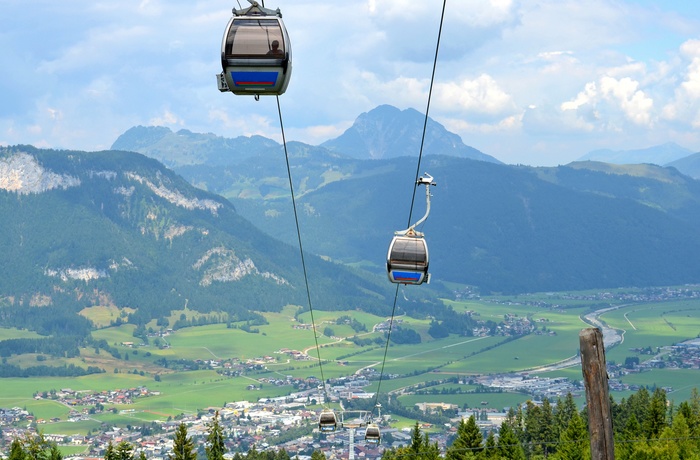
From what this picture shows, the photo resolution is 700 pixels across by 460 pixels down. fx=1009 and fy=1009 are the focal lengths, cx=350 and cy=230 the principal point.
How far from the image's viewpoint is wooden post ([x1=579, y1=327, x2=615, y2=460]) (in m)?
14.9

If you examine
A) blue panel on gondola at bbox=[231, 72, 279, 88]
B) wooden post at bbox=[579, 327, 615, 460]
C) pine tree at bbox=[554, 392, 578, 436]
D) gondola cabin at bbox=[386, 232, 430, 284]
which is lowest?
pine tree at bbox=[554, 392, 578, 436]

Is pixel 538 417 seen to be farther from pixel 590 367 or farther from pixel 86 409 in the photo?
pixel 86 409

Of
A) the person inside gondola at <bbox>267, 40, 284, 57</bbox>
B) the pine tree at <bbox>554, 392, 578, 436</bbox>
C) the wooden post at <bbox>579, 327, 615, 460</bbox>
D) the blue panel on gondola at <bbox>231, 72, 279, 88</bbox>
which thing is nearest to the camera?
the person inside gondola at <bbox>267, 40, 284, 57</bbox>

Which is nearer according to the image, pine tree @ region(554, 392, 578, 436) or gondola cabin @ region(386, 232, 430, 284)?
gondola cabin @ region(386, 232, 430, 284)

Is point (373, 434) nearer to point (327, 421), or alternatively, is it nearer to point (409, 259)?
point (327, 421)

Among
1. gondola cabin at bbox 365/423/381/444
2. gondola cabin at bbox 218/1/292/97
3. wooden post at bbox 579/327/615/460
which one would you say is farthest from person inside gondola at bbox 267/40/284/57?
gondola cabin at bbox 365/423/381/444

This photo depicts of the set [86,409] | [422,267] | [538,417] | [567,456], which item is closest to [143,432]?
[86,409]

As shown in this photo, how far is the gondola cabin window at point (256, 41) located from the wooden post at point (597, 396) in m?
6.20

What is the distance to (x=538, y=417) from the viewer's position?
9031cm

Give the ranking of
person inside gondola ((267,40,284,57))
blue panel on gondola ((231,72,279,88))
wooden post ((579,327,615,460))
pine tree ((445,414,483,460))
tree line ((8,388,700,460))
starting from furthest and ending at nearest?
pine tree ((445,414,483,460)), tree line ((8,388,700,460)), wooden post ((579,327,615,460)), blue panel on gondola ((231,72,279,88)), person inside gondola ((267,40,284,57))

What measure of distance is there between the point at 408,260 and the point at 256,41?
11119 millimetres

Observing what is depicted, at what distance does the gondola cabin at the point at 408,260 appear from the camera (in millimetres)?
23344

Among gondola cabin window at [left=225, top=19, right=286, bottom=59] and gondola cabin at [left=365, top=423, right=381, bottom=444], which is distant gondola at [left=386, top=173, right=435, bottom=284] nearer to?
gondola cabin window at [left=225, top=19, right=286, bottom=59]

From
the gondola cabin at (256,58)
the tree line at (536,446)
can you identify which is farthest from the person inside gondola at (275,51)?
the tree line at (536,446)
